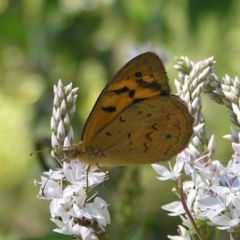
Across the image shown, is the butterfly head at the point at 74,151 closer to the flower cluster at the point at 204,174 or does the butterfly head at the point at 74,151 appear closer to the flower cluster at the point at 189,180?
the flower cluster at the point at 189,180

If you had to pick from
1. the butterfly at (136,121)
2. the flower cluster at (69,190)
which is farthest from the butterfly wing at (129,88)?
the flower cluster at (69,190)

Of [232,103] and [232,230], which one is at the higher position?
[232,103]

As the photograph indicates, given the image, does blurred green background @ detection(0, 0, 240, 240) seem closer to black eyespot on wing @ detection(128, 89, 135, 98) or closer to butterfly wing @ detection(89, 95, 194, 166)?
butterfly wing @ detection(89, 95, 194, 166)

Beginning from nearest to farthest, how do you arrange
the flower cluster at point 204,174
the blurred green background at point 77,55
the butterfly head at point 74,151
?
1. the flower cluster at point 204,174
2. the butterfly head at point 74,151
3. the blurred green background at point 77,55

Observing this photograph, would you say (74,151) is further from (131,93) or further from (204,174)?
(204,174)

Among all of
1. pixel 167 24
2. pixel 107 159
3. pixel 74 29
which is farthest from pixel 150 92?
pixel 74 29

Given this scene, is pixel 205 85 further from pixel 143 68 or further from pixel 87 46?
pixel 87 46

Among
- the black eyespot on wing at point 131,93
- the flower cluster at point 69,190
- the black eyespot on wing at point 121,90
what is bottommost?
the flower cluster at point 69,190
